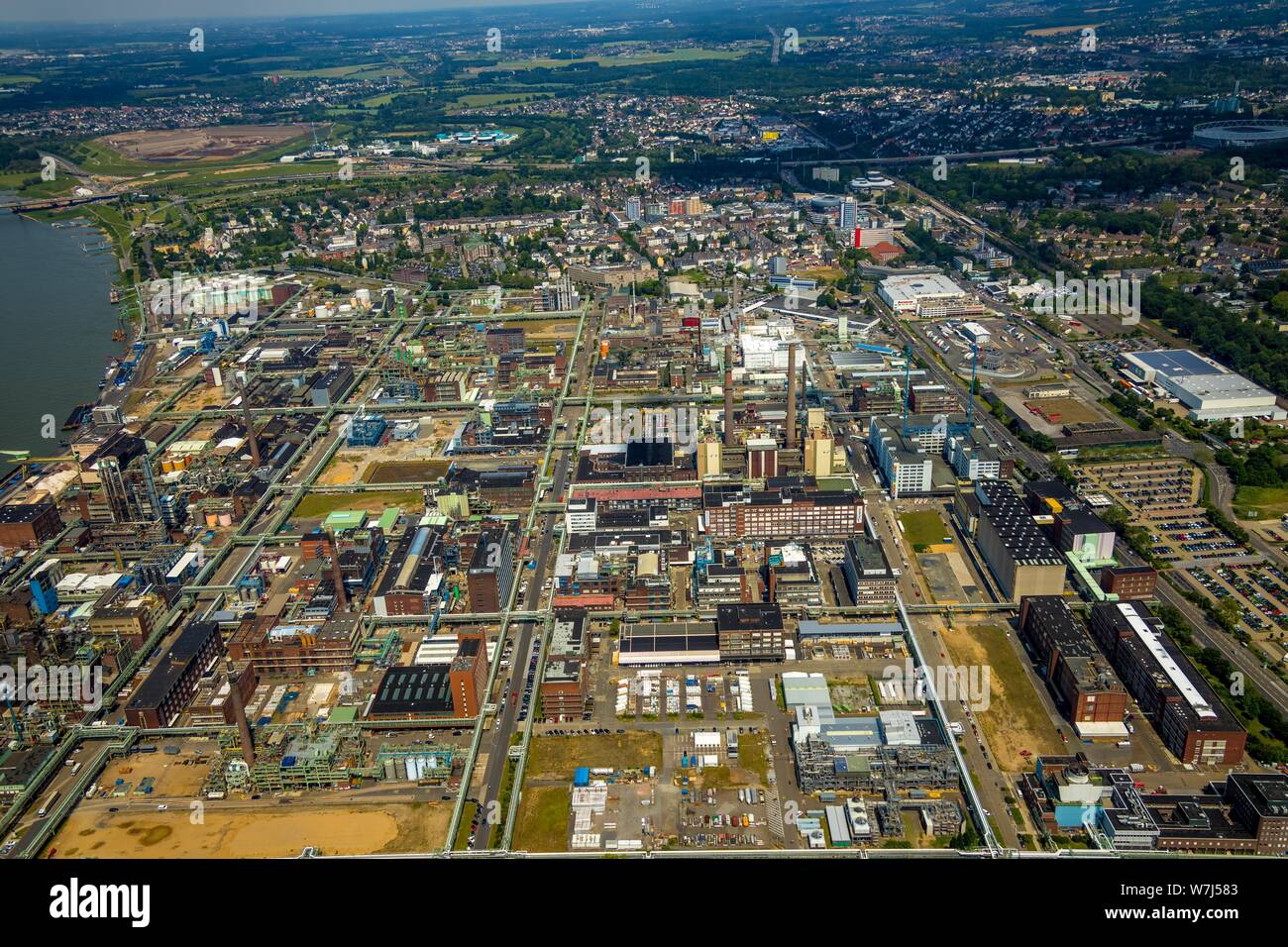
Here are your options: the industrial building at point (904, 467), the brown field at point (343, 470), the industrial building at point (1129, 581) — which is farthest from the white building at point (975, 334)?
the brown field at point (343, 470)

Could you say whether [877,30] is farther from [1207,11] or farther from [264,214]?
[264,214]

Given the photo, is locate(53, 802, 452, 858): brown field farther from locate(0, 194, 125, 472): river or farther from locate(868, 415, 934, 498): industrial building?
locate(0, 194, 125, 472): river

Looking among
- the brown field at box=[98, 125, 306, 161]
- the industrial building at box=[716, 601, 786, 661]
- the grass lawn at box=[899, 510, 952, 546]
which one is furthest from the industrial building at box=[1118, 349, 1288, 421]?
the brown field at box=[98, 125, 306, 161]

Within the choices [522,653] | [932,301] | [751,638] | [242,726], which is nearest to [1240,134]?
[932,301]

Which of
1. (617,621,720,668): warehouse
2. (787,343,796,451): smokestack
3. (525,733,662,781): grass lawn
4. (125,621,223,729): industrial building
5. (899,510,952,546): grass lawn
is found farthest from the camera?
(787,343,796,451): smokestack

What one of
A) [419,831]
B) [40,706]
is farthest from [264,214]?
[419,831]
